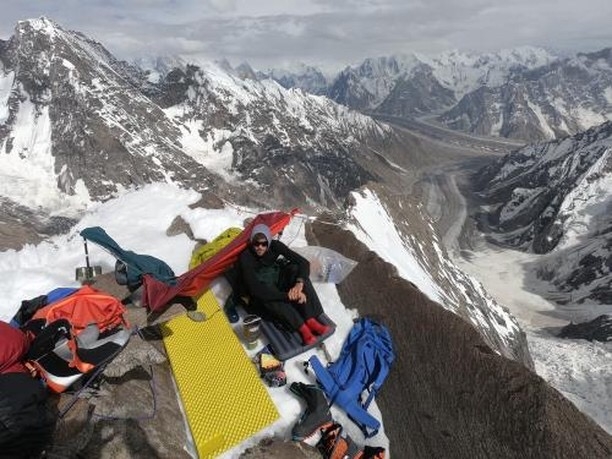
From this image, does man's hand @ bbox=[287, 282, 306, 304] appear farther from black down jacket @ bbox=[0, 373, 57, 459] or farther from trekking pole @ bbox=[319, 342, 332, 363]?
black down jacket @ bbox=[0, 373, 57, 459]

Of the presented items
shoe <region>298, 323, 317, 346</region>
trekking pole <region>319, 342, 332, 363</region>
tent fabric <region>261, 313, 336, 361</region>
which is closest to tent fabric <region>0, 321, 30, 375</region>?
tent fabric <region>261, 313, 336, 361</region>

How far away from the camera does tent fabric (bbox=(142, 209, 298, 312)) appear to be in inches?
472

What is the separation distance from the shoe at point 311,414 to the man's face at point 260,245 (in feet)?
10.7

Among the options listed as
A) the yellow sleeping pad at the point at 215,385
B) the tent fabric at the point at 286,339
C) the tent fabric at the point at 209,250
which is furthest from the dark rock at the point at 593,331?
the yellow sleeping pad at the point at 215,385

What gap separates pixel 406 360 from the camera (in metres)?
12.0

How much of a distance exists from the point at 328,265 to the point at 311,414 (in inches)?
228

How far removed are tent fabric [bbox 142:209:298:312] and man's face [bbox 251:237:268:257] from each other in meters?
0.74

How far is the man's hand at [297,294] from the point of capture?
12.0 meters

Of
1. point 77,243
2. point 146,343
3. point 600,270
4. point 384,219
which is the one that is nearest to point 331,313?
point 146,343

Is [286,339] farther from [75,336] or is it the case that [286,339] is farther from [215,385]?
[75,336]

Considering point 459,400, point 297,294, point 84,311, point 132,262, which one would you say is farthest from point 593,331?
point 84,311

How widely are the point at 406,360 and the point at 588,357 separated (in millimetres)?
69657

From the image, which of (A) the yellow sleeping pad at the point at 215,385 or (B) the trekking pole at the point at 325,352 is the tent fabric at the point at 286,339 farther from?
(A) the yellow sleeping pad at the point at 215,385

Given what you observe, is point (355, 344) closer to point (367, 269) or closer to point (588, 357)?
point (367, 269)
